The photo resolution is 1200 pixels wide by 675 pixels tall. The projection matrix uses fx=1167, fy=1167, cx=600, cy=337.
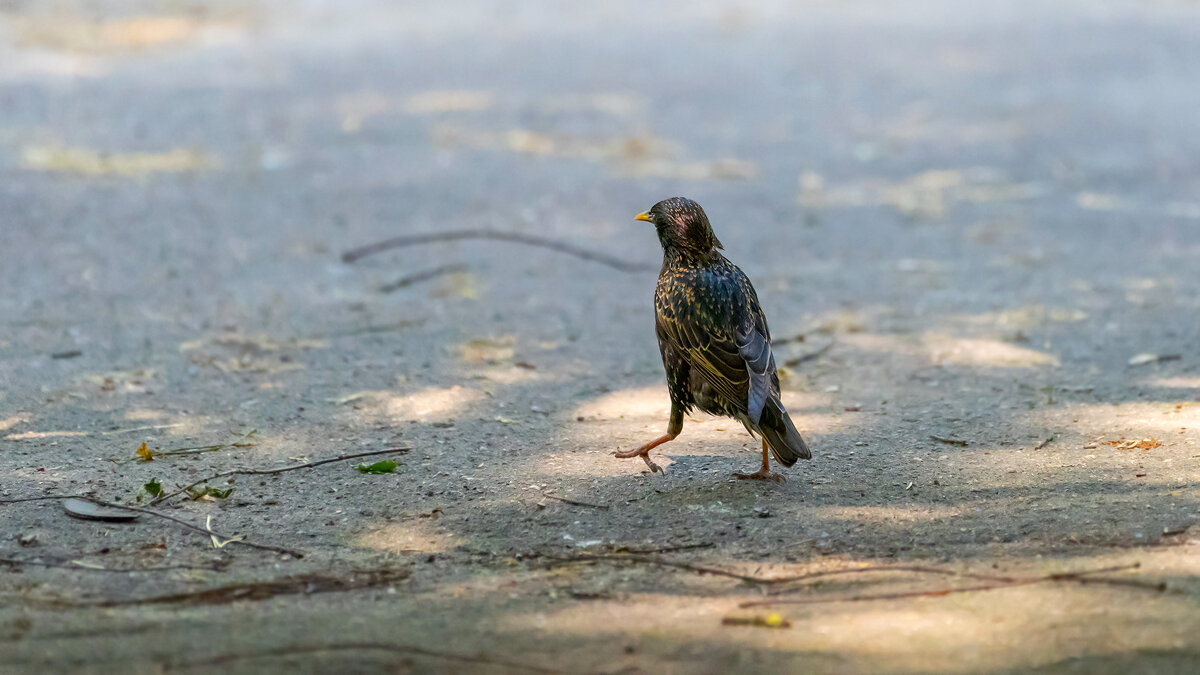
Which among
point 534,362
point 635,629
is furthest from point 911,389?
point 635,629

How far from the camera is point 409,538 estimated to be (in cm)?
370

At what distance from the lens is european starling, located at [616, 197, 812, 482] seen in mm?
3961

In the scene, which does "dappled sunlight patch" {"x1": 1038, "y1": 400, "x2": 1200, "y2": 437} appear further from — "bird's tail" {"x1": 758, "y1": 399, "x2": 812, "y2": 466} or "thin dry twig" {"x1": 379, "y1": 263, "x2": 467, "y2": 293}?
"thin dry twig" {"x1": 379, "y1": 263, "x2": 467, "y2": 293}

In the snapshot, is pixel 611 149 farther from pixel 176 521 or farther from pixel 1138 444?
pixel 176 521

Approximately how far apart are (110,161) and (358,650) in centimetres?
728

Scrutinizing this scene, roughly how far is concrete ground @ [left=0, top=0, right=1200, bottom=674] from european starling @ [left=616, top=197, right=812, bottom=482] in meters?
0.25

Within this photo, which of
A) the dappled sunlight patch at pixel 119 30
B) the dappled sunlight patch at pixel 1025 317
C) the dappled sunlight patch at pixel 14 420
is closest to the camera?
the dappled sunlight patch at pixel 14 420

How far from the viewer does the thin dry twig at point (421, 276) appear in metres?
7.22

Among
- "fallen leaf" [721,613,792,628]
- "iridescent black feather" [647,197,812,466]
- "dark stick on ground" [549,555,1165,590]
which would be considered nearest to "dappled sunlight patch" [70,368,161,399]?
"iridescent black feather" [647,197,812,466]

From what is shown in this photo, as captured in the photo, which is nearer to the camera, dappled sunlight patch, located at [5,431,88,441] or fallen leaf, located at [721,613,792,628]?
fallen leaf, located at [721,613,792,628]

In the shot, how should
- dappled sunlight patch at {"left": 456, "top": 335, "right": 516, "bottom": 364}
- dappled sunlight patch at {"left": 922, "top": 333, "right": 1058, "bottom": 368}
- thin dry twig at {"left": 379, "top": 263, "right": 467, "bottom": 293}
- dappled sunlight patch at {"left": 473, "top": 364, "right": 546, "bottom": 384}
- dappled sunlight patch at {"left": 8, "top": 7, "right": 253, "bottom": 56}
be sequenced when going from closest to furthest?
dappled sunlight patch at {"left": 473, "top": 364, "right": 546, "bottom": 384} → dappled sunlight patch at {"left": 922, "top": 333, "right": 1058, "bottom": 368} → dappled sunlight patch at {"left": 456, "top": 335, "right": 516, "bottom": 364} → thin dry twig at {"left": 379, "top": 263, "right": 467, "bottom": 293} → dappled sunlight patch at {"left": 8, "top": 7, "right": 253, "bottom": 56}

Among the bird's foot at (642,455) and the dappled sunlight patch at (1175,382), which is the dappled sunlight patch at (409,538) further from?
the dappled sunlight patch at (1175,382)

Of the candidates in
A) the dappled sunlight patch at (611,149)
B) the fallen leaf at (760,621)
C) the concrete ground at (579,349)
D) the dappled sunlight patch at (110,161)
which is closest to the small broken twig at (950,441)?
the concrete ground at (579,349)

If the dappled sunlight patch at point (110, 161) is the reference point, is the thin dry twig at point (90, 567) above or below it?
below
